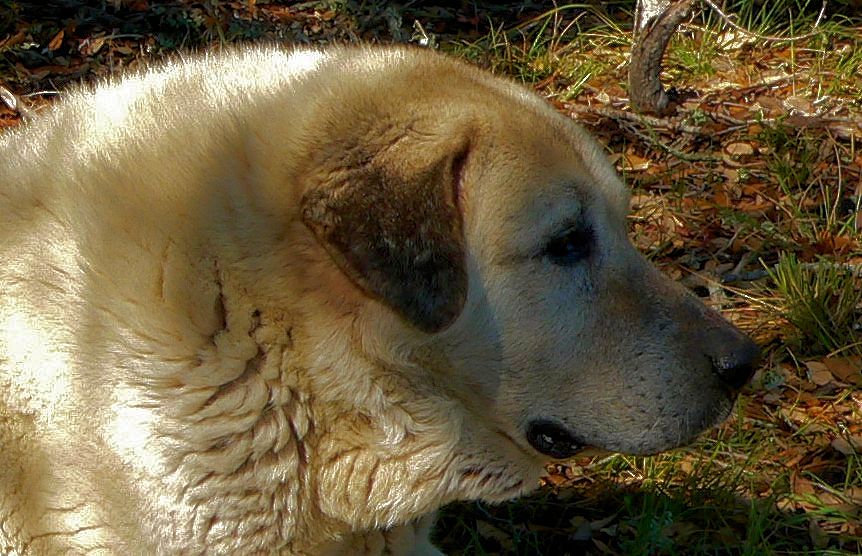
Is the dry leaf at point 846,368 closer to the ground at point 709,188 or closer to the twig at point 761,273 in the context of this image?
the ground at point 709,188

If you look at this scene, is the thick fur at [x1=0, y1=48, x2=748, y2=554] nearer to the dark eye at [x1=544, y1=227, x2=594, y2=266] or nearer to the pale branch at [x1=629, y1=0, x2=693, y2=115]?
the dark eye at [x1=544, y1=227, x2=594, y2=266]

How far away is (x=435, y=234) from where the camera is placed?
2928mm

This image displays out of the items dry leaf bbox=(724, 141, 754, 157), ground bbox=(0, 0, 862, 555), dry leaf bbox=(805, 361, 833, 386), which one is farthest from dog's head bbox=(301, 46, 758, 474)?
dry leaf bbox=(724, 141, 754, 157)

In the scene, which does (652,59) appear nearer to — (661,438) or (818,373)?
(818,373)

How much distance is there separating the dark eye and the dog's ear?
262 millimetres

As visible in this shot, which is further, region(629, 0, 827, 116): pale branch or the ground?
region(629, 0, 827, 116): pale branch

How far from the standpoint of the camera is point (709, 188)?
Result: 6.05 meters

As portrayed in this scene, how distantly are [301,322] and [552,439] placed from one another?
2.47ft

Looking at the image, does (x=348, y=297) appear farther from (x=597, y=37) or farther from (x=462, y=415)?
(x=597, y=37)

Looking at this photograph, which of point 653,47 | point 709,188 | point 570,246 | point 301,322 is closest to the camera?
point 301,322

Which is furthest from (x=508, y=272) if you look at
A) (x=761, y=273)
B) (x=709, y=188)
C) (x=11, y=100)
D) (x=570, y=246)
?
(x=11, y=100)

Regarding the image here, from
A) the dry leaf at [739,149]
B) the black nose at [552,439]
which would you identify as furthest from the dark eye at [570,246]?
the dry leaf at [739,149]

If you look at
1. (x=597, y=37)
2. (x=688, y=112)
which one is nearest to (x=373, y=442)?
(x=688, y=112)

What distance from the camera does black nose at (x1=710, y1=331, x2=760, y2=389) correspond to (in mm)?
3230
